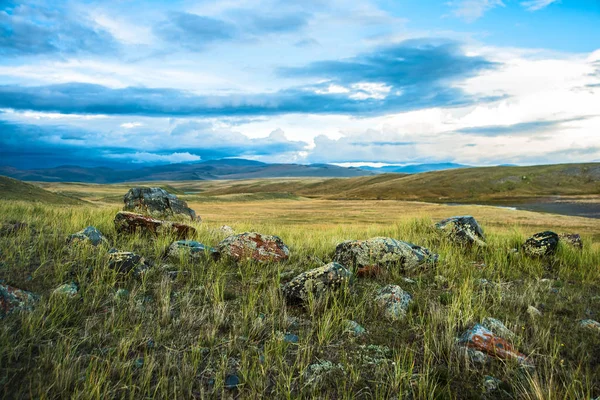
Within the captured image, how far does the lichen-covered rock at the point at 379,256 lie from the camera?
23.3 ft

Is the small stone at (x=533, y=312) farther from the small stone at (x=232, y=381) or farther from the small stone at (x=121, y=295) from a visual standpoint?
the small stone at (x=121, y=295)

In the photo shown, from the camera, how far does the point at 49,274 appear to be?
18.5 ft

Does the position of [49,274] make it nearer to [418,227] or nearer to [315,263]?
[315,263]

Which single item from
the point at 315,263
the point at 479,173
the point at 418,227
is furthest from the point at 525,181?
the point at 315,263

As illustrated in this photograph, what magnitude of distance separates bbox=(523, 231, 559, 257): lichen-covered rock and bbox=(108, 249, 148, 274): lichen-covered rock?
8.81 metres

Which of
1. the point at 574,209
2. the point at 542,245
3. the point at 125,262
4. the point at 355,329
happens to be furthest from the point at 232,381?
the point at 574,209

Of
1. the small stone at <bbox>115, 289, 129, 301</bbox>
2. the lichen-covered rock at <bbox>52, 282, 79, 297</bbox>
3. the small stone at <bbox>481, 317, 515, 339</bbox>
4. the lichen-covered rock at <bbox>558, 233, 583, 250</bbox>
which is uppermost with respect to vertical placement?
the lichen-covered rock at <bbox>52, 282, 79, 297</bbox>

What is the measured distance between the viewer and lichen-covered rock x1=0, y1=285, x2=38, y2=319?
4176mm

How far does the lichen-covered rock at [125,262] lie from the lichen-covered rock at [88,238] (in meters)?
1.16

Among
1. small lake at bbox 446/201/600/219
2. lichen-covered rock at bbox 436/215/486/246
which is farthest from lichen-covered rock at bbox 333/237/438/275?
small lake at bbox 446/201/600/219

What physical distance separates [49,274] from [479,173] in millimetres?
144275

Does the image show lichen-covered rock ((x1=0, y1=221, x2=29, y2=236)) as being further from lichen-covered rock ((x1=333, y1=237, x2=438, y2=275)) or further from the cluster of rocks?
lichen-covered rock ((x1=333, y1=237, x2=438, y2=275))

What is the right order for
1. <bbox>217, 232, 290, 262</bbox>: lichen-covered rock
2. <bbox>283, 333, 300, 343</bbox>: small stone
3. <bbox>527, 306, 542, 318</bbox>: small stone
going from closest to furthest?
<bbox>283, 333, 300, 343</bbox>: small stone → <bbox>527, 306, 542, 318</bbox>: small stone → <bbox>217, 232, 290, 262</bbox>: lichen-covered rock

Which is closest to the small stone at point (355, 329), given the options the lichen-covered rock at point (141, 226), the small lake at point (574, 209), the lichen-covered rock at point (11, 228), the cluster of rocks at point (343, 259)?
the cluster of rocks at point (343, 259)
